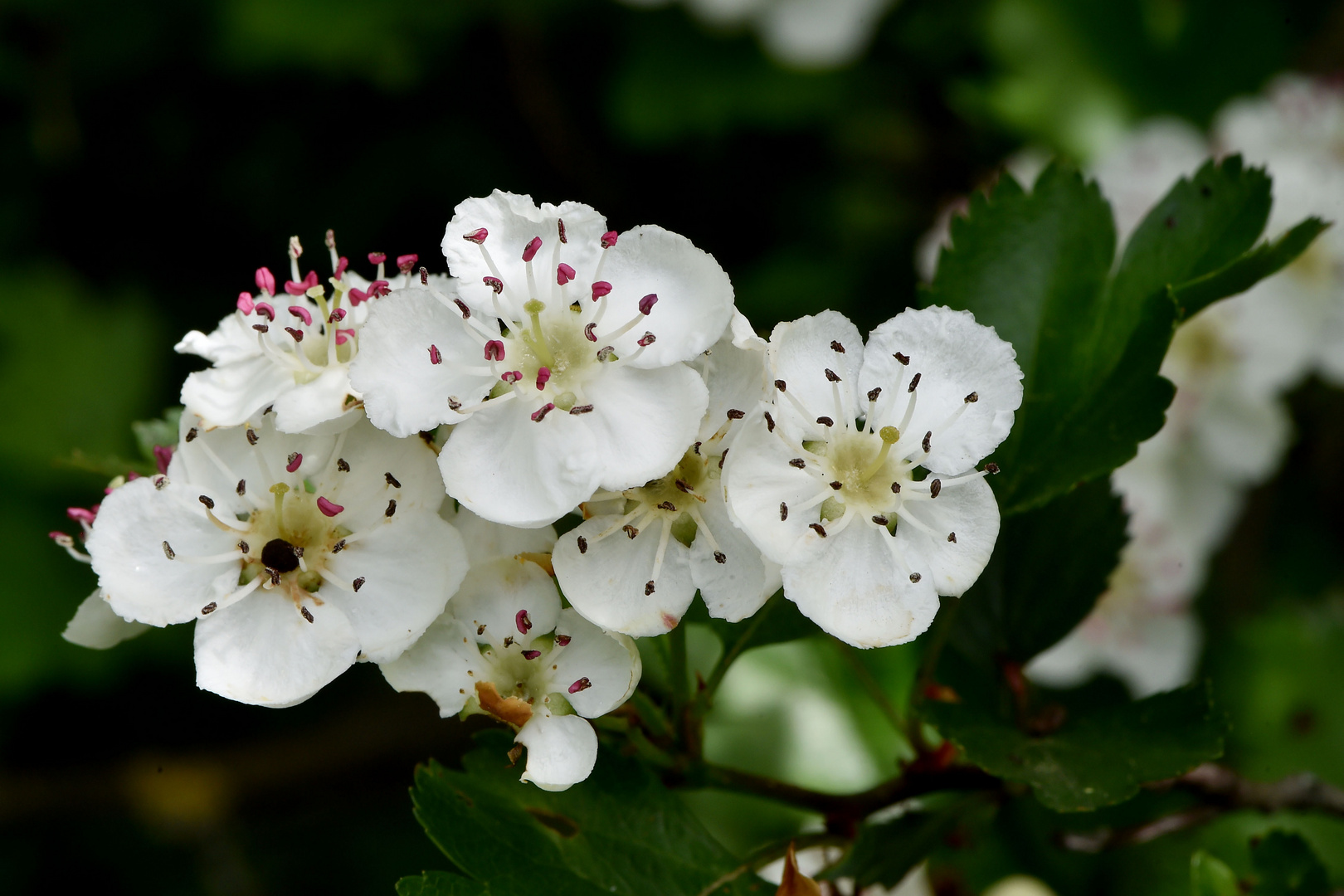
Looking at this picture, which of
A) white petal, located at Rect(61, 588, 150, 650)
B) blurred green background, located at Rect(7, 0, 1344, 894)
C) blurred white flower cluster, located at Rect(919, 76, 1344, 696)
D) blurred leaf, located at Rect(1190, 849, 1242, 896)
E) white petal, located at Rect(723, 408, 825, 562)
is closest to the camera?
white petal, located at Rect(723, 408, 825, 562)

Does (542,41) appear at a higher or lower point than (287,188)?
higher

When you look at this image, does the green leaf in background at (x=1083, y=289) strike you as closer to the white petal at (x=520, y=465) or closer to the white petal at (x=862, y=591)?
the white petal at (x=862, y=591)

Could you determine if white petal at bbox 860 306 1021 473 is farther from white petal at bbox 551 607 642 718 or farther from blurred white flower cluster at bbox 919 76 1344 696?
blurred white flower cluster at bbox 919 76 1344 696

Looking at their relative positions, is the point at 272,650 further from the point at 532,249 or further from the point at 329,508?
the point at 532,249

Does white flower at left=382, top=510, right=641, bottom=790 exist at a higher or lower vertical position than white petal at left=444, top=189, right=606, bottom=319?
lower

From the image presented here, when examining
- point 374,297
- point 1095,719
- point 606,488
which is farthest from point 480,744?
point 1095,719

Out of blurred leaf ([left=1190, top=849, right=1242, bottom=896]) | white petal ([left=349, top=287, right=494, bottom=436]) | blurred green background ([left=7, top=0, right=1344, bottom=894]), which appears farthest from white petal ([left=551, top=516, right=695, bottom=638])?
blurred green background ([left=7, top=0, right=1344, bottom=894])

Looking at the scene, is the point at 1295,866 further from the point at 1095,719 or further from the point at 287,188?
the point at 287,188
